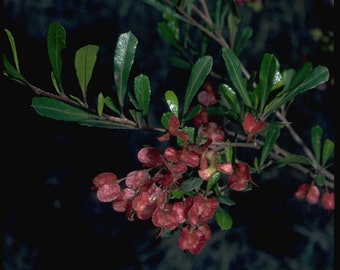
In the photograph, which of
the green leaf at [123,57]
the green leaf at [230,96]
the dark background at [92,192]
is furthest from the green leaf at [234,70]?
the dark background at [92,192]

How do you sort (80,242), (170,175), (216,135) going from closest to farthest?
(170,175), (216,135), (80,242)

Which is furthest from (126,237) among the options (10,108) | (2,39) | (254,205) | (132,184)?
(132,184)

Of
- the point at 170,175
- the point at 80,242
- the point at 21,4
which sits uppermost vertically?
the point at 170,175

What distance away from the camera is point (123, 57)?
0.69 metres

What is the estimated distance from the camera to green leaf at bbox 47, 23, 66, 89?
632mm

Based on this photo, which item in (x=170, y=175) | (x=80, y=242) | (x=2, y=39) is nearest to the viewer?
→ (x=170, y=175)

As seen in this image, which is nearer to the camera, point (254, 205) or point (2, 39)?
point (2, 39)

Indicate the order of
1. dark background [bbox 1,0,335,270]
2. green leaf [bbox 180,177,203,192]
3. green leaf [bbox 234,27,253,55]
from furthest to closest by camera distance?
dark background [bbox 1,0,335,270], green leaf [bbox 234,27,253,55], green leaf [bbox 180,177,203,192]

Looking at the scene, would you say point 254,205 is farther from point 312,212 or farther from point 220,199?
point 220,199

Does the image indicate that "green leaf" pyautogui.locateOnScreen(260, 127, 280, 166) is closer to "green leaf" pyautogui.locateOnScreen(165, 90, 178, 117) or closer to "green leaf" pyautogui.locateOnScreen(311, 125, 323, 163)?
"green leaf" pyautogui.locateOnScreen(165, 90, 178, 117)

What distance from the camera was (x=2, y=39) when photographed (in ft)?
3.75

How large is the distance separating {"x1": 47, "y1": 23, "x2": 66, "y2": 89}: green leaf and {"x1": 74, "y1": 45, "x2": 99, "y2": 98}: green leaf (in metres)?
0.02

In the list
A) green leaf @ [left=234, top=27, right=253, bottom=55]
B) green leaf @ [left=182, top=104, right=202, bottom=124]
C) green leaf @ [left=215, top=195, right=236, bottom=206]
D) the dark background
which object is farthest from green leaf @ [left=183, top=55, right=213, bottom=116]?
the dark background

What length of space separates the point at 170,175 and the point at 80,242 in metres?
1.32
